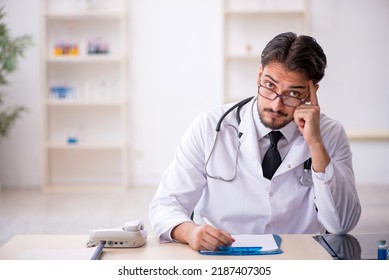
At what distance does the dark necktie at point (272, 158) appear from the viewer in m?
1.93

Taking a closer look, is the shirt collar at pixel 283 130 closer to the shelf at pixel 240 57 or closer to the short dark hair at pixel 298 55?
the short dark hair at pixel 298 55

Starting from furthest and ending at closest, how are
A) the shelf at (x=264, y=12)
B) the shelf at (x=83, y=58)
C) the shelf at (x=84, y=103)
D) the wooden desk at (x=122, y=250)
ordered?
1. the shelf at (x=84, y=103)
2. the shelf at (x=83, y=58)
3. the shelf at (x=264, y=12)
4. the wooden desk at (x=122, y=250)

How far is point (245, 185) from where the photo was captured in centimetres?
193

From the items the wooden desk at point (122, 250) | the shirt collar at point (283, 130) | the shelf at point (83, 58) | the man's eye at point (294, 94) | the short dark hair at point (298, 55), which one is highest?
the shelf at point (83, 58)

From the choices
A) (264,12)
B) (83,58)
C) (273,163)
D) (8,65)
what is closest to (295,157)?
(273,163)

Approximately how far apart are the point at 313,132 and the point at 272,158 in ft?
0.65

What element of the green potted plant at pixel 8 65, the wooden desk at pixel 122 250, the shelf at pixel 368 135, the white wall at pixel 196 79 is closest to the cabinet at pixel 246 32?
the white wall at pixel 196 79

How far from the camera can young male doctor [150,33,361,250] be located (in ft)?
5.94

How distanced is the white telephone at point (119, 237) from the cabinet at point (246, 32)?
7.96 feet

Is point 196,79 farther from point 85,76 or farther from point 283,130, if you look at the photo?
point 283,130

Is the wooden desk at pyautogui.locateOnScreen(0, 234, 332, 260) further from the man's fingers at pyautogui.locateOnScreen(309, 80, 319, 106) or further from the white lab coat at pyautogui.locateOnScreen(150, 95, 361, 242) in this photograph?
the man's fingers at pyautogui.locateOnScreen(309, 80, 319, 106)

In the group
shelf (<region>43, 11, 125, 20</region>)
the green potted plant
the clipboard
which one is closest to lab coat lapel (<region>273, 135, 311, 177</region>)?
the clipboard

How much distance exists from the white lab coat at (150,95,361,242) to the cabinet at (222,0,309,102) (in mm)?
1923
